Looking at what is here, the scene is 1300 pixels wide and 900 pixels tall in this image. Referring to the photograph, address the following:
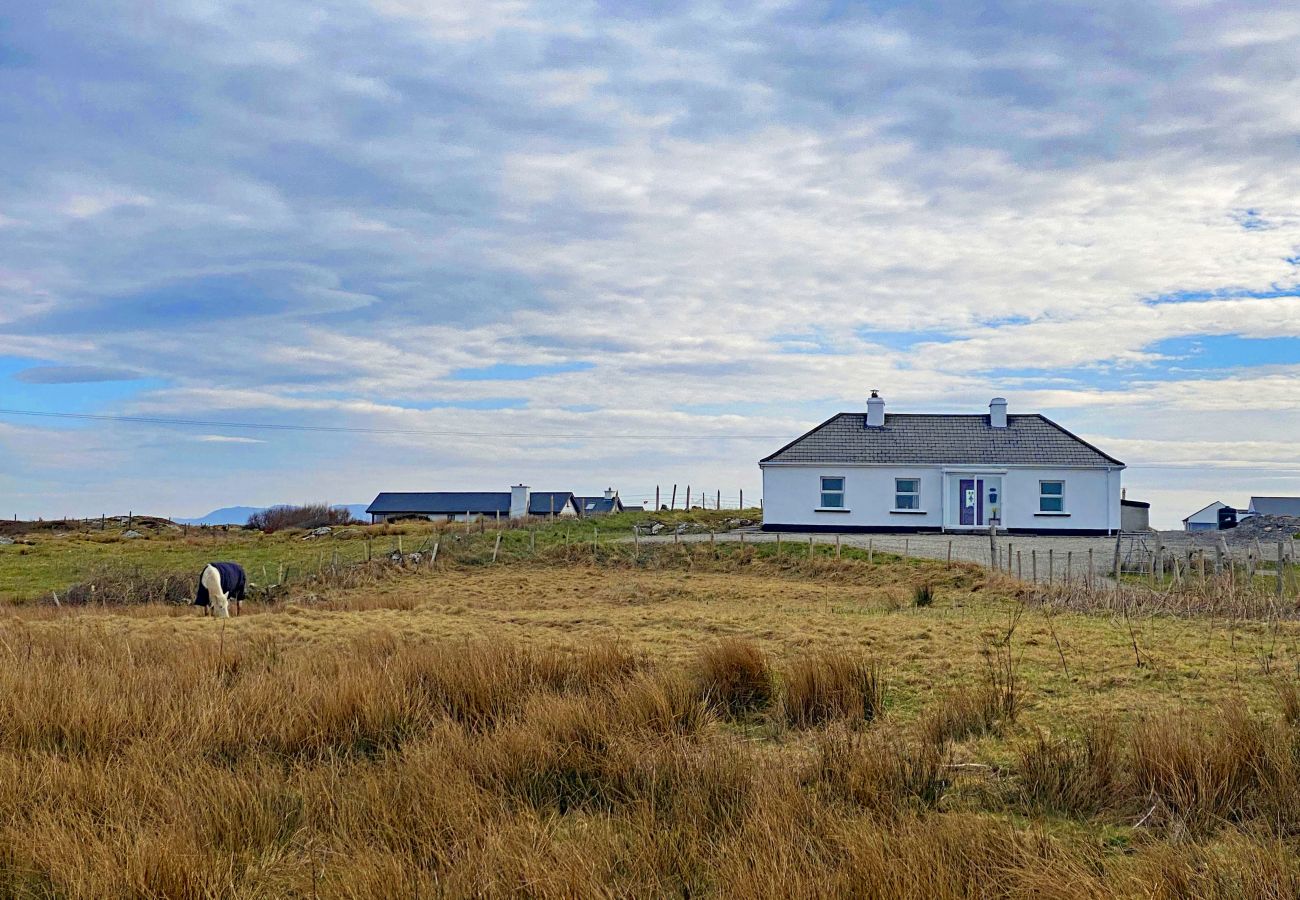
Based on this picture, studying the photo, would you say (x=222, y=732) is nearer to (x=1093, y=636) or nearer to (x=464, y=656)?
(x=464, y=656)

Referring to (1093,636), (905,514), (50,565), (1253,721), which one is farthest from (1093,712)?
(50,565)

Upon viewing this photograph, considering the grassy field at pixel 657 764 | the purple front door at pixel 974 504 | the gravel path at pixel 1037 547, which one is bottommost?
the grassy field at pixel 657 764

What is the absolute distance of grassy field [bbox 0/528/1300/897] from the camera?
15.0 feet

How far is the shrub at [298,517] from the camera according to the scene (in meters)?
58.6

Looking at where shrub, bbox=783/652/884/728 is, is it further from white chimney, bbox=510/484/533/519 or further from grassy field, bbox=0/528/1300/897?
white chimney, bbox=510/484/533/519

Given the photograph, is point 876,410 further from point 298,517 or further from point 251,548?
point 298,517

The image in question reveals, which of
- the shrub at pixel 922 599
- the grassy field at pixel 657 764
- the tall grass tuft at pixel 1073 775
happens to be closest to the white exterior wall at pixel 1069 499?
the shrub at pixel 922 599

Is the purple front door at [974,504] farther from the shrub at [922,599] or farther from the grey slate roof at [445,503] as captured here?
the grey slate roof at [445,503]

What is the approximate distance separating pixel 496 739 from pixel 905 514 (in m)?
31.0

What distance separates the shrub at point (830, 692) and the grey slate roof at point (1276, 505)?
192 feet

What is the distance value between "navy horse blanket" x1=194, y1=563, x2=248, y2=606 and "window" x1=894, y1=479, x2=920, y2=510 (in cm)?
2258

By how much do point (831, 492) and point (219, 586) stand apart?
22.4 metres

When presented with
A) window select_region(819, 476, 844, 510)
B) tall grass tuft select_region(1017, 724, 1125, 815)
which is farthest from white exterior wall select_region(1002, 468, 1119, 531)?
tall grass tuft select_region(1017, 724, 1125, 815)

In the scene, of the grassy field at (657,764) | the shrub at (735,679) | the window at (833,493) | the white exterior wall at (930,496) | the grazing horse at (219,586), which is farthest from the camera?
the window at (833,493)
